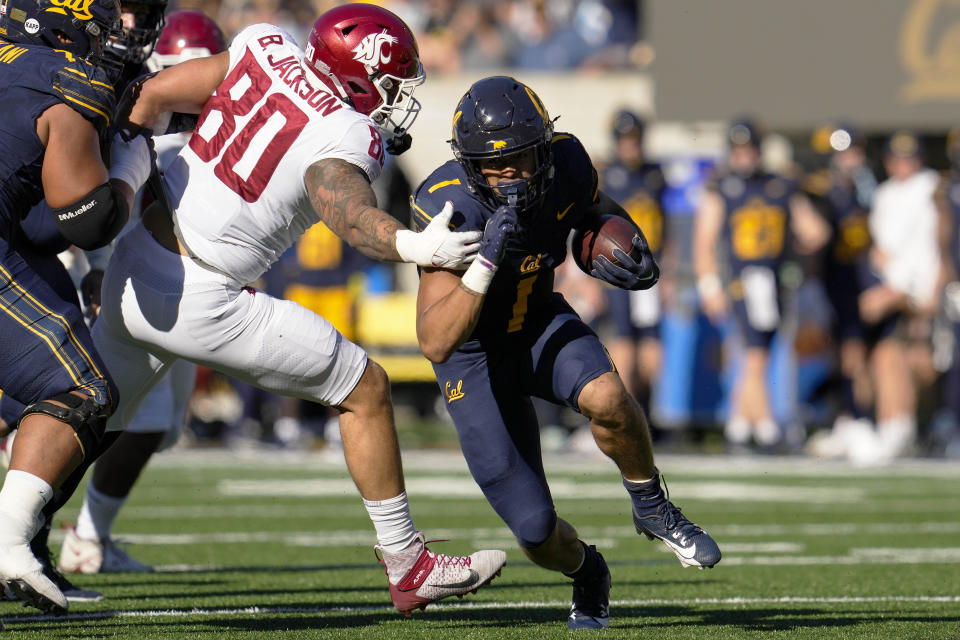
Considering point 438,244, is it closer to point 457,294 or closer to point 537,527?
point 457,294

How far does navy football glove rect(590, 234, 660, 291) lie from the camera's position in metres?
4.12

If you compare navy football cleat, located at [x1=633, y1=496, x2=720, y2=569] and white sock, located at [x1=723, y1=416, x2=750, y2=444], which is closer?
navy football cleat, located at [x1=633, y1=496, x2=720, y2=569]

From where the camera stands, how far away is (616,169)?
10.3 meters

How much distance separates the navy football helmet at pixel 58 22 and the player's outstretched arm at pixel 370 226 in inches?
28.2

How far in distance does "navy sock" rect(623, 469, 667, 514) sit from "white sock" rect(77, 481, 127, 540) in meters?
2.05

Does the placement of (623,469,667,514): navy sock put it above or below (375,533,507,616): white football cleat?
above

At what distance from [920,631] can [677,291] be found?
7.27 meters

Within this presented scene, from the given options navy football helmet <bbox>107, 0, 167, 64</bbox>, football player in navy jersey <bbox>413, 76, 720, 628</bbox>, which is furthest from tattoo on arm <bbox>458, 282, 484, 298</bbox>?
navy football helmet <bbox>107, 0, 167, 64</bbox>

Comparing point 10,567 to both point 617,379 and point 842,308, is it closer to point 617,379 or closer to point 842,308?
point 617,379

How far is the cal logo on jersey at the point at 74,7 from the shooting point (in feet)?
13.0

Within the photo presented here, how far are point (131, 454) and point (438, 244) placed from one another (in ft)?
7.37

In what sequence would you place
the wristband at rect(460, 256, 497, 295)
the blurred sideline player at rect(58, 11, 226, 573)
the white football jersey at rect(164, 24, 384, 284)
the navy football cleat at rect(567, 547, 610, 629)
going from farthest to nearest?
the blurred sideline player at rect(58, 11, 226, 573), the navy football cleat at rect(567, 547, 610, 629), the white football jersey at rect(164, 24, 384, 284), the wristband at rect(460, 256, 497, 295)

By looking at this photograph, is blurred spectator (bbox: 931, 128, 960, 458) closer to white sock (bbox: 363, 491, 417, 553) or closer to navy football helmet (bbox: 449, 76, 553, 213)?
navy football helmet (bbox: 449, 76, 553, 213)

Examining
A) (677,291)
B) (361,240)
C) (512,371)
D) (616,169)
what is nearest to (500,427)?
(512,371)
